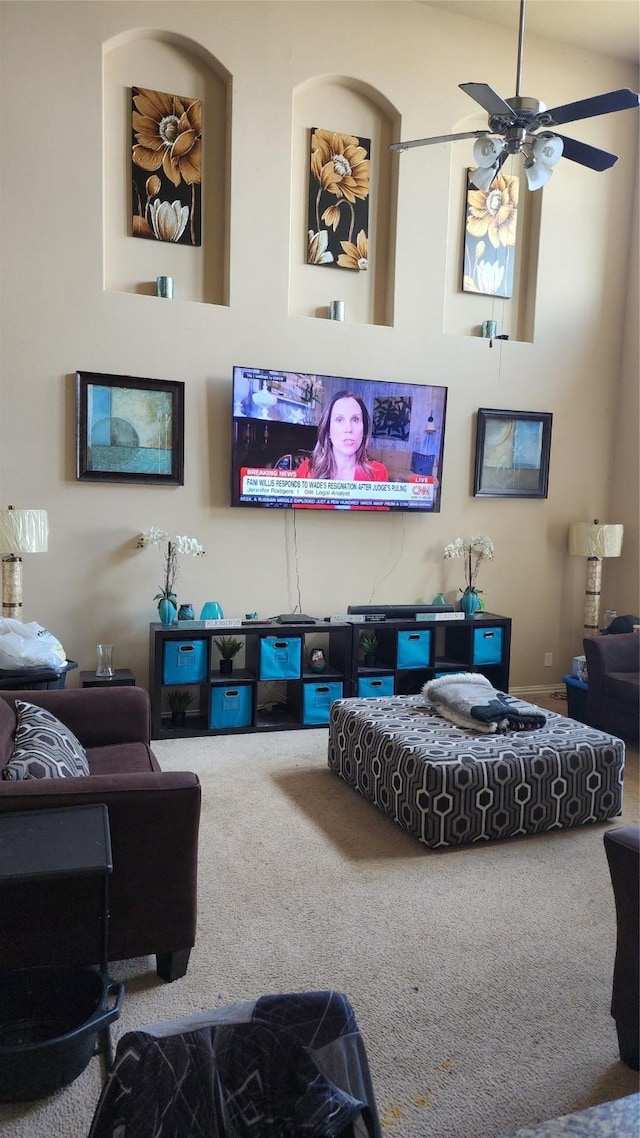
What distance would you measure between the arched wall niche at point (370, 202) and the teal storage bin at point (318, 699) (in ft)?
8.18

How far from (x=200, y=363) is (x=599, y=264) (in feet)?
10.9

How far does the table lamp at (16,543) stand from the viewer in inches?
154

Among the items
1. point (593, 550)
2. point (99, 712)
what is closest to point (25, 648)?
point (99, 712)

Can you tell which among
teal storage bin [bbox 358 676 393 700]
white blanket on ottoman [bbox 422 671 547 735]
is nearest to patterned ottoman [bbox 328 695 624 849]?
white blanket on ottoman [bbox 422 671 547 735]

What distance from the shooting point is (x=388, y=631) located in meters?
5.06

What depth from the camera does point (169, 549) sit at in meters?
4.60

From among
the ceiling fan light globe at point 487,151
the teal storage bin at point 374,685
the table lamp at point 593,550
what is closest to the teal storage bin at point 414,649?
the teal storage bin at point 374,685

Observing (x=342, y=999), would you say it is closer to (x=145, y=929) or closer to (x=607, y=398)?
(x=145, y=929)

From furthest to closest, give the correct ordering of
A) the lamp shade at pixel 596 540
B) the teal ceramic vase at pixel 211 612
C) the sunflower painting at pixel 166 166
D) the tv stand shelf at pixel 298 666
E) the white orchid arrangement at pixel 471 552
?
1. the lamp shade at pixel 596 540
2. the white orchid arrangement at pixel 471 552
3. the teal ceramic vase at pixel 211 612
4. the sunflower painting at pixel 166 166
5. the tv stand shelf at pixel 298 666

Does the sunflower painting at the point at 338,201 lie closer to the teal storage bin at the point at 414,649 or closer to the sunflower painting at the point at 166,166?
the sunflower painting at the point at 166,166

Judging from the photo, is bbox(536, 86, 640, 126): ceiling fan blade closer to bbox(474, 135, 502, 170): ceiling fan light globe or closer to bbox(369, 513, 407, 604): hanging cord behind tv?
bbox(474, 135, 502, 170): ceiling fan light globe

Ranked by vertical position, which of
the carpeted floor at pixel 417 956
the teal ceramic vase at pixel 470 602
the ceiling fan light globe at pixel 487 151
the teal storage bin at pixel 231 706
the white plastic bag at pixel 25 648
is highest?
the ceiling fan light globe at pixel 487 151

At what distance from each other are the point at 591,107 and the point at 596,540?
3162 millimetres

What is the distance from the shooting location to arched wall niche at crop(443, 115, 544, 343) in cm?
538
